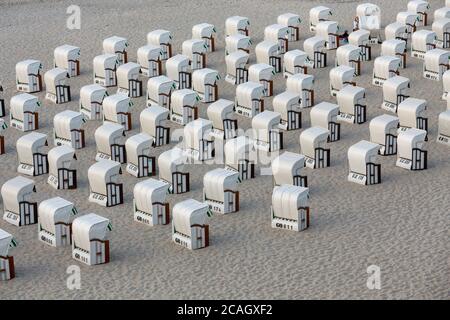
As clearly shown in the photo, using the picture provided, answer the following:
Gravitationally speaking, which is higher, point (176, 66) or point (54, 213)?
point (176, 66)

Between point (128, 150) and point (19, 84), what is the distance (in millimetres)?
10502

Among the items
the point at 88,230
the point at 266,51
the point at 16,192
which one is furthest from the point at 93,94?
the point at 88,230

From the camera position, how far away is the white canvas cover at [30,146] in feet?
110

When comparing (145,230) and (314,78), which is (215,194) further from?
(314,78)

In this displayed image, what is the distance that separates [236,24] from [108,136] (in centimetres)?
1430

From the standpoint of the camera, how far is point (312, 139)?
33094 mm

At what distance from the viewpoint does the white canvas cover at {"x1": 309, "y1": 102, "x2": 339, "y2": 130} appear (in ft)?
116

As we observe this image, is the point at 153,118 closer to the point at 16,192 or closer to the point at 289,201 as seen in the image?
the point at 16,192

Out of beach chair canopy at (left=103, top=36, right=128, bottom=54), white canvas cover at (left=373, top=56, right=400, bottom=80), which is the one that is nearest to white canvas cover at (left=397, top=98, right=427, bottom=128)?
white canvas cover at (left=373, top=56, right=400, bottom=80)

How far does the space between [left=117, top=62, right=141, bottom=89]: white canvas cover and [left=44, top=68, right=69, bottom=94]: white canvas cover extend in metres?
2.00

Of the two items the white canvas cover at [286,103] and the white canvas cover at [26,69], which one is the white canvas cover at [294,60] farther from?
the white canvas cover at [26,69]

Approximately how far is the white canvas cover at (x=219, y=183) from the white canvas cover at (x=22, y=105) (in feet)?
31.5

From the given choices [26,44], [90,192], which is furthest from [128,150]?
[26,44]

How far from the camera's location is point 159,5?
5406 centimetres
